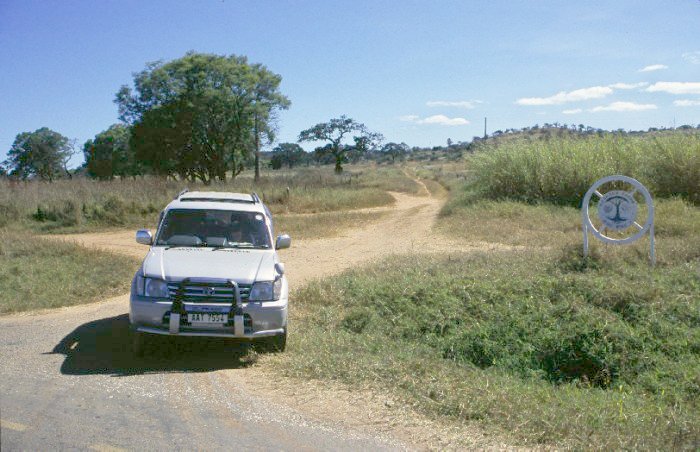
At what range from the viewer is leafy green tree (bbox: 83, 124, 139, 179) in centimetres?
6694

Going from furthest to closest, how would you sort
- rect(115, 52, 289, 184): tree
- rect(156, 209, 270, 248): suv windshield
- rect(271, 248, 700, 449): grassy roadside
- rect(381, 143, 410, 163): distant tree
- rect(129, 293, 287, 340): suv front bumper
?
rect(381, 143, 410, 163): distant tree, rect(115, 52, 289, 184): tree, rect(156, 209, 270, 248): suv windshield, rect(129, 293, 287, 340): suv front bumper, rect(271, 248, 700, 449): grassy roadside

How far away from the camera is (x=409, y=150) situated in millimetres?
111062

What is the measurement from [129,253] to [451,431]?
12015mm

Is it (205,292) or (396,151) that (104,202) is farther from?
(396,151)

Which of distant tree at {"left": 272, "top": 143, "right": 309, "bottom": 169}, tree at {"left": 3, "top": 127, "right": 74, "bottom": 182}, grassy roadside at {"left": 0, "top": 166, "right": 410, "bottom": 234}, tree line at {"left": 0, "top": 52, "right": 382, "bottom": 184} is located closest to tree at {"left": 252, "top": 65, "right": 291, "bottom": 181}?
tree line at {"left": 0, "top": 52, "right": 382, "bottom": 184}

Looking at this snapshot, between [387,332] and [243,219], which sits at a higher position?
[243,219]

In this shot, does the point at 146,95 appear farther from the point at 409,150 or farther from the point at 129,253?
the point at 409,150

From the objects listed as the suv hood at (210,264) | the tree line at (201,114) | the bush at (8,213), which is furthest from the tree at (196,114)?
the suv hood at (210,264)

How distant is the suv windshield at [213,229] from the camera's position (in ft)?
25.8

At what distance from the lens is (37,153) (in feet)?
193

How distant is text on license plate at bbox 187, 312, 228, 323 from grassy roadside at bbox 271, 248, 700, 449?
2.55 feet

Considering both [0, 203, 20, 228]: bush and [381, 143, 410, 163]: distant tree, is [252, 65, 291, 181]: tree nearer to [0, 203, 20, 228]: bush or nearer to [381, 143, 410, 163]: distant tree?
[0, 203, 20, 228]: bush

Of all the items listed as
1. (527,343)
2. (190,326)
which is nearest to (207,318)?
(190,326)

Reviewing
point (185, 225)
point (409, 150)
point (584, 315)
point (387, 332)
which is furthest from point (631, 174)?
point (409, 150)
